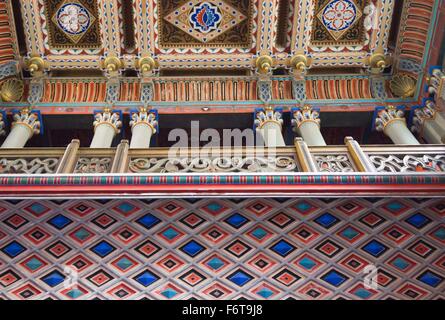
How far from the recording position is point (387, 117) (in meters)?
7.22

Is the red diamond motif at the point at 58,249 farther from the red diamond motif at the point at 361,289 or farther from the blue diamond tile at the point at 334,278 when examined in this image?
the red diamond motif at the point at 361,289

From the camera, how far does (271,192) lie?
3877mm

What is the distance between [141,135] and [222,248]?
3.33 m

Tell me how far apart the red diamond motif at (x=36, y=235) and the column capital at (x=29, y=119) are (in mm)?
3468

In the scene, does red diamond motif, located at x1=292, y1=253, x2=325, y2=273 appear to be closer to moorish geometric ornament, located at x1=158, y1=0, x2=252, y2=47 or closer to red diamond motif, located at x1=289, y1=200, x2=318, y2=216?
red diamond motif, located at x1=289, y1=200, x2=318, y2=216

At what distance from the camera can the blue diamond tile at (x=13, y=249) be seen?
3980mm

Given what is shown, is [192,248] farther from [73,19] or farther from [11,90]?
[73,19]

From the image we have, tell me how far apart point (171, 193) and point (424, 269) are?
2.22 m

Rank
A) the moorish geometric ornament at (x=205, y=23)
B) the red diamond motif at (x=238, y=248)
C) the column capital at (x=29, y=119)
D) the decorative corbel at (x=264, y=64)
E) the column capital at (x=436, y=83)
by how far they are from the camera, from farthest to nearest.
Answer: the moorish geometric ornament at (x=205, y=23)
the decorative corbel at (x=264, y=64)
the column capital at (x=29, y=119)
the column capital at (x=436, y=83)
the red diamond motif at (x=238, y=248)

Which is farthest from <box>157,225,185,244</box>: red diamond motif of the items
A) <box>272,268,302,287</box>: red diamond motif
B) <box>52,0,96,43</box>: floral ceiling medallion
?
<box>52,0,96,43</box>: floral ceiling medallion

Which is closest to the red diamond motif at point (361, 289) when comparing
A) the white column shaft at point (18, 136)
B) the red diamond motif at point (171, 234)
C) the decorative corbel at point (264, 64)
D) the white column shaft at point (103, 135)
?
the red diamond motif at point (171, 234)

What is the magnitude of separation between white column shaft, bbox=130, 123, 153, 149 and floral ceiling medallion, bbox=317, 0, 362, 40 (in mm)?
3406
